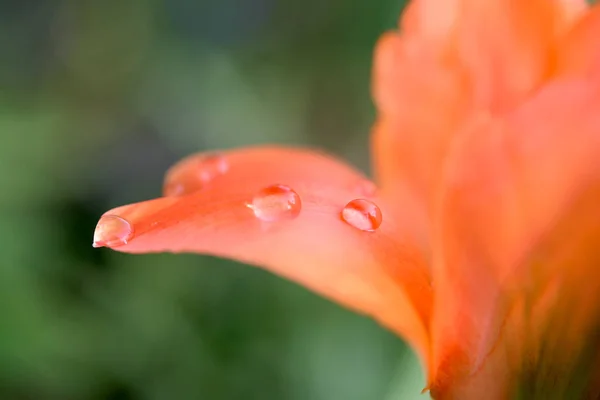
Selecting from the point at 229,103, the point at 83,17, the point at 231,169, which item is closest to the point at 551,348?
the point at 231,169

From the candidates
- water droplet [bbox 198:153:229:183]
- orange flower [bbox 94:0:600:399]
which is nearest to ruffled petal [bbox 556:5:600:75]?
orange flower [bbox 94:0:600:399]

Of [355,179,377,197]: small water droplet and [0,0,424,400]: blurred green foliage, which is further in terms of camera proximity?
[0,0,424,400]: blurred green foliage

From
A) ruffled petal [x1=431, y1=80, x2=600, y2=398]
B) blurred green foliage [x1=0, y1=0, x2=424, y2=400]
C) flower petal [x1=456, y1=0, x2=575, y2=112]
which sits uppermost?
blurred green foliage [x1=0, y1=0, x2=424, y2=400]

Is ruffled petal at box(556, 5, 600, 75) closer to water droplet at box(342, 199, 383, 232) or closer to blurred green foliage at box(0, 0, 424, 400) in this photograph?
water droplet at box(342, 199, 383, 232)

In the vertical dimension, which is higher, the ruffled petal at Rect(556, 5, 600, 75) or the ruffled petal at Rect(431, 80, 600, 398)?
the ruffled petal at Rect(556, 5, 600, 75)

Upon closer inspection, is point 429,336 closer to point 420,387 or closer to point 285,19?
point 420,387

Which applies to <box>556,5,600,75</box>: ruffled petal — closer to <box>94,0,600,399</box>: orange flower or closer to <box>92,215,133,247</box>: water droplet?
<box>94,0,600,399</box>: orange flower

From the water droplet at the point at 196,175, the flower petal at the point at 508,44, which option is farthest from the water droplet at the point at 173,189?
the flower petal at the point at 508,44
